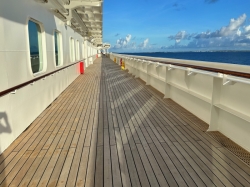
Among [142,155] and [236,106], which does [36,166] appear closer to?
[142,155]

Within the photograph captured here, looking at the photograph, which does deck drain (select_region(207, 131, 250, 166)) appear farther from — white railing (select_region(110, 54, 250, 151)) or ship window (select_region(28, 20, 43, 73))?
ship window (select_region(28, 20, 43, 73))

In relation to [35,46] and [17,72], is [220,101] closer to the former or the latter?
[17,72]

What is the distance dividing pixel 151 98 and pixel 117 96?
890 mm

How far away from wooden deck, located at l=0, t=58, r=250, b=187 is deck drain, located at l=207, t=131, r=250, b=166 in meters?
0.07

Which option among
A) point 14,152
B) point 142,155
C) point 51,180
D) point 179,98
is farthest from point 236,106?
point 14,152

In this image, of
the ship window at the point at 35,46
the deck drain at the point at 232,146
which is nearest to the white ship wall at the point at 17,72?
the ship window at the point at 35,46

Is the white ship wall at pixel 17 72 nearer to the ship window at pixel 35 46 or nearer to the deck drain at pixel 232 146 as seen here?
the ship window at pixel 35 46

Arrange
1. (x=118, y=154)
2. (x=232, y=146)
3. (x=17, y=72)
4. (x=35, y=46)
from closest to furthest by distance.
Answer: (x=118, y=154) < (x=232, y=146) < (x=17, y=72) < (x=35, y=46)

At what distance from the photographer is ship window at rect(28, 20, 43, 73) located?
3.78 m

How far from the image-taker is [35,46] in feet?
13.3

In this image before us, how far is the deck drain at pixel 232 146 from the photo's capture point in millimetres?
2324

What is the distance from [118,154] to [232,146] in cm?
137

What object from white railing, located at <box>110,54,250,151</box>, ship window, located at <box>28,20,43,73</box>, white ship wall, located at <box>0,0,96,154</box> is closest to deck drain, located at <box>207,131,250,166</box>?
white railing, located at <box>110,54,250,151</box>

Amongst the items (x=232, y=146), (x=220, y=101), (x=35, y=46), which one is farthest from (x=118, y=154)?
(x=35, y=46)
